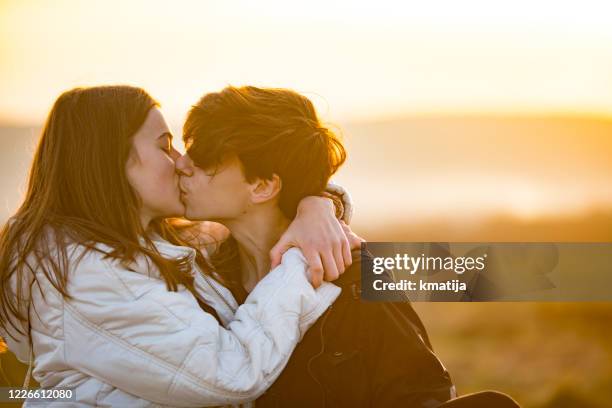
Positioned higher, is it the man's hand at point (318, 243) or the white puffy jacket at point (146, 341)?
the man's hand at point (318, 243)

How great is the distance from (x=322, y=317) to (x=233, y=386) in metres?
0.32

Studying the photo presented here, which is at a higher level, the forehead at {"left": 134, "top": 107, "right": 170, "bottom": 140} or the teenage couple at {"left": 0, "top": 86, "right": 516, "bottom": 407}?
the forehead at {"left": 134, "top": 107, "right": 170, "bottom": 140}

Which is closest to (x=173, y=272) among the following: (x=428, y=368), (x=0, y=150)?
(x=428, y=368)

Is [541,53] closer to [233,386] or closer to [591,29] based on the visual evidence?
[591,29]

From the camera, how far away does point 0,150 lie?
2.90 metres

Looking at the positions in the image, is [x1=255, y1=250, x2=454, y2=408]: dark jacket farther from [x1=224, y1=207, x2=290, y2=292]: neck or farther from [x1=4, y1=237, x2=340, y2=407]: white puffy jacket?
[x1=224, y1=207, x2=290, y2=292]: neck

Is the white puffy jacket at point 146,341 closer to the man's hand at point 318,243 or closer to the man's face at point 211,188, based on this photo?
the man's hand at point 318,243

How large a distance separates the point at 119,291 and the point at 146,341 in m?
0.14

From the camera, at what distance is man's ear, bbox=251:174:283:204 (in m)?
2.49

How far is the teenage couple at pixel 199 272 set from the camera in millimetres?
2053

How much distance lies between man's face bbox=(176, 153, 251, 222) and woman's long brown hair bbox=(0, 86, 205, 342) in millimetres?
184

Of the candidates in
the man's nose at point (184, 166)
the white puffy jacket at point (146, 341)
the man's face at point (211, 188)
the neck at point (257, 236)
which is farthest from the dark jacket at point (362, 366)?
the man's nose at point (184, 166)

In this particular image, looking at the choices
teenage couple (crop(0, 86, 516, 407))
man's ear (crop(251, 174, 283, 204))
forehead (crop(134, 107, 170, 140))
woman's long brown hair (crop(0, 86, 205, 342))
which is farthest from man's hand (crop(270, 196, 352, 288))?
forehead (crop(134, 107, 170, 140))

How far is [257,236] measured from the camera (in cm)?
253
